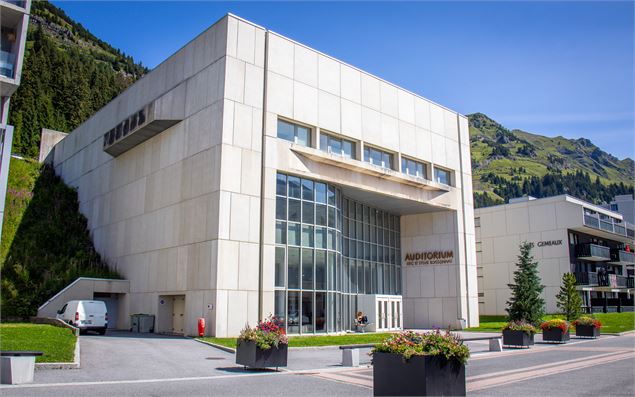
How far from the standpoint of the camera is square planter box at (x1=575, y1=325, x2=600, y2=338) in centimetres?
3166

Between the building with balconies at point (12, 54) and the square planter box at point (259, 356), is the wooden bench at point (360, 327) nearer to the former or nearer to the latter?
the square planter box at point (259, 356)

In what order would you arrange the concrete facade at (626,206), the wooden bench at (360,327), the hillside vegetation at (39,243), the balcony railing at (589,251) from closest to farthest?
the wooden bench at (360,327) < the hillside vegetation at (39,243) < the balcony railing at (589,251) < the concrete facade at (626,206)

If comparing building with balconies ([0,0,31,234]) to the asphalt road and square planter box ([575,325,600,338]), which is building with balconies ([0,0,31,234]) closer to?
the asphalt road

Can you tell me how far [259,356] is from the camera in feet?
52.3

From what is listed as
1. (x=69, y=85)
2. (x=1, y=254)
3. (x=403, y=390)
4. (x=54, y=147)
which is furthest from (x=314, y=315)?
(x=69, y=85)

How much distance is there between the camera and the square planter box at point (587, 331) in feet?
104

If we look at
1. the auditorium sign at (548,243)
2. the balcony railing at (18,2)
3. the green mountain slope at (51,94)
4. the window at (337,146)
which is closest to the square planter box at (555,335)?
the window at (337,146)

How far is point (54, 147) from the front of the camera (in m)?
57.2

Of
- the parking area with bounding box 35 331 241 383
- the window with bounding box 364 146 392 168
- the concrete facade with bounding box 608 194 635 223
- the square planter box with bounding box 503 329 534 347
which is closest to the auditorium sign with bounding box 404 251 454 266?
the window with bounding box 364 146 392 168

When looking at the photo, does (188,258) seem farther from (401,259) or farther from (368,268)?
(401,259)

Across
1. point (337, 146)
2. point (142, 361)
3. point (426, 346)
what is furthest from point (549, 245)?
point (426, 346)

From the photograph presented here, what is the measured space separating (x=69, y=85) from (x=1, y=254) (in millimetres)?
67064

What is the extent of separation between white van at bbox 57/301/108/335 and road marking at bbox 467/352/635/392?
21646mm

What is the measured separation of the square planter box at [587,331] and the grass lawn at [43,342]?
27732 mm
